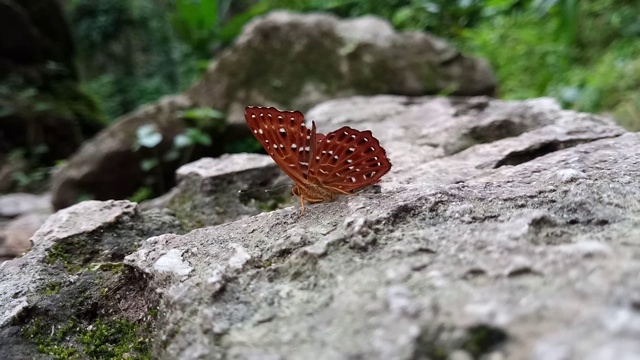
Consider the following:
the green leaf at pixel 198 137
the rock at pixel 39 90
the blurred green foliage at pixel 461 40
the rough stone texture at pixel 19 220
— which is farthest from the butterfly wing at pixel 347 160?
the rock at pixel 39 90

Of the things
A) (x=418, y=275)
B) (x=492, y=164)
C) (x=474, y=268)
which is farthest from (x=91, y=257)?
(x=492, y=164)

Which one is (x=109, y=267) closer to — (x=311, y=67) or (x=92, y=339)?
(x=92, y=339)

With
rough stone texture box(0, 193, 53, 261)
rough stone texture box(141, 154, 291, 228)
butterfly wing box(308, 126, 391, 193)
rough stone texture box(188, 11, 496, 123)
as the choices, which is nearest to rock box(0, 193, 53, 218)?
rough stone texture box(0, 193, 53, 261)

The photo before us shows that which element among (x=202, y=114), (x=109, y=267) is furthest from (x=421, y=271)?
(x=202, y=114)

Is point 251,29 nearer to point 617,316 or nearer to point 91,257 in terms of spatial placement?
point 91,257

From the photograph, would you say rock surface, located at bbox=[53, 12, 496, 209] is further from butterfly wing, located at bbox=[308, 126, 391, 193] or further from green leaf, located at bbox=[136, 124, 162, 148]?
butterfly wing, located at bbox=[308, 126, 391, 193]

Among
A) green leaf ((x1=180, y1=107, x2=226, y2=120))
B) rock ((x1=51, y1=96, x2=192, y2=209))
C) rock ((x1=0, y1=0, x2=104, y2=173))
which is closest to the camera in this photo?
green leaf ((x1=180, y1=107, x2=226, y2=120))
